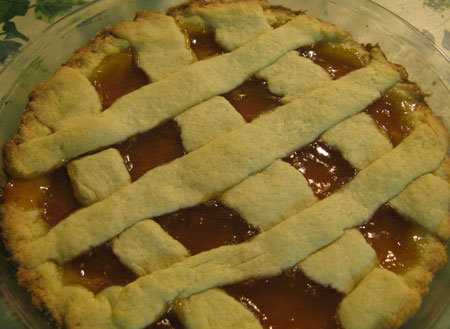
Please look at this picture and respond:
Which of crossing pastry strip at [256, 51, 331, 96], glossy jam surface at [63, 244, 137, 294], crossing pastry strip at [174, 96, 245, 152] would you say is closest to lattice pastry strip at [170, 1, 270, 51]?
crossing pastry strip at [256, 51, 331, 96]

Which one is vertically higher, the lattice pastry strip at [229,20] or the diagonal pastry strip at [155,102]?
the lattice pastry strip at [229,20]

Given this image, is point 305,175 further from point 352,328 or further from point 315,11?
point 315,11

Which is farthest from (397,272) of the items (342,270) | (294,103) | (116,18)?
(116,18)

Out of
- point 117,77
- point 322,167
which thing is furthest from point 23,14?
point 322,167

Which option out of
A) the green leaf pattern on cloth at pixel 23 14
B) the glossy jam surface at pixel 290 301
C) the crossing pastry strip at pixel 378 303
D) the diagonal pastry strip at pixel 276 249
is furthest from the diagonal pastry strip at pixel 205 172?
the green leaf pattern on cloth at pixel 23 14

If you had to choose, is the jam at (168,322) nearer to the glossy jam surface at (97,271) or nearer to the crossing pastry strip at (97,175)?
the glossy jam surface at (97,271)

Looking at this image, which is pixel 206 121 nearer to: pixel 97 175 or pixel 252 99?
pixel 252 99
